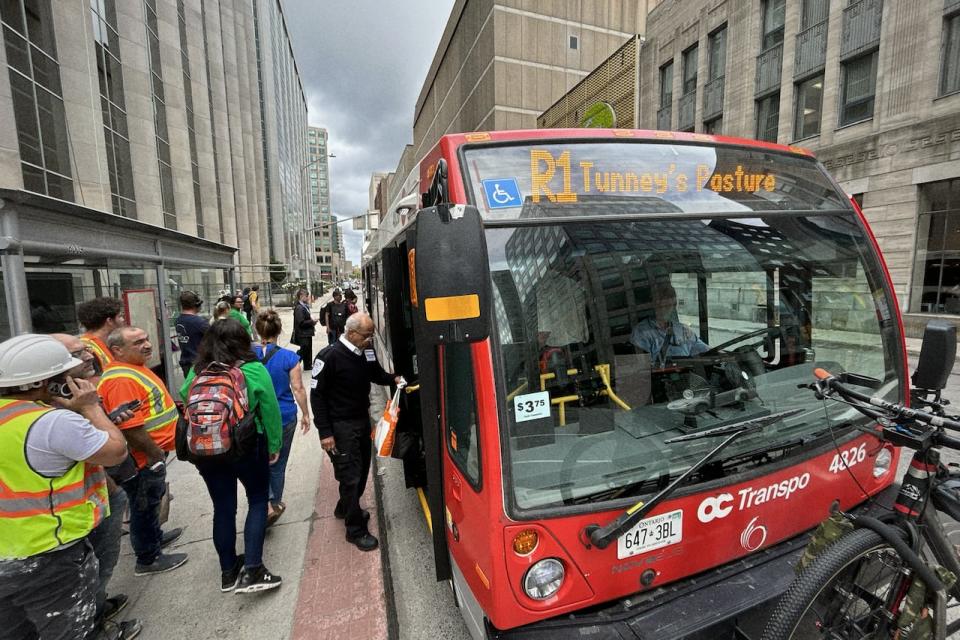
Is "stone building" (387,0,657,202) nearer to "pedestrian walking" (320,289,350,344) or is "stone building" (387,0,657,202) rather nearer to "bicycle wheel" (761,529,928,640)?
"pedestrian walking" (320,289,350,344)

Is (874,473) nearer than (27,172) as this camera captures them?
Yes

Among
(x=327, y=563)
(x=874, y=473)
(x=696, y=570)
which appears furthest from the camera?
(x=327, y=563)

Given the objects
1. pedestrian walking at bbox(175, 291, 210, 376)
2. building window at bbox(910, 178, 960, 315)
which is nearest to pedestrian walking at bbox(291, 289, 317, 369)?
pedestrian walking at bbox(175, 291, 210, 376)

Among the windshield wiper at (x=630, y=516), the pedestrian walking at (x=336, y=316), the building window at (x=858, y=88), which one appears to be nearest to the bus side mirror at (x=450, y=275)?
the windshield wiper at (x=630, y=516)

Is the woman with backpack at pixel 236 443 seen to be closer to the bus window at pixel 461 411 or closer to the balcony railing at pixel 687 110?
the bus window at pixel 461 411

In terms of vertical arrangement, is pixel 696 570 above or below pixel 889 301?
below

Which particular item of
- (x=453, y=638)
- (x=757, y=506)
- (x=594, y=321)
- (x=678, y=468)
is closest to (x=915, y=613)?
(x=757, y=506)

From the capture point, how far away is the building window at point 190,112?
2431 cm

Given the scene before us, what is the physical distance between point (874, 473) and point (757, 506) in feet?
3.29

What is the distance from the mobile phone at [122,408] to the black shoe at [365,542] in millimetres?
1787

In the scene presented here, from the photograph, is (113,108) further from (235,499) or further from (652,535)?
(652,535)

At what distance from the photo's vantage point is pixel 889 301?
99.2 inches

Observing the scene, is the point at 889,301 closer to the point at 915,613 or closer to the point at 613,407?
the point at 915,613

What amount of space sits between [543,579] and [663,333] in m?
1.30
